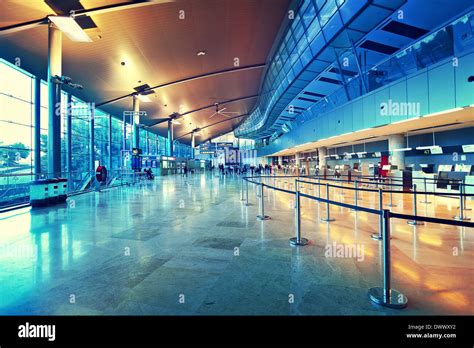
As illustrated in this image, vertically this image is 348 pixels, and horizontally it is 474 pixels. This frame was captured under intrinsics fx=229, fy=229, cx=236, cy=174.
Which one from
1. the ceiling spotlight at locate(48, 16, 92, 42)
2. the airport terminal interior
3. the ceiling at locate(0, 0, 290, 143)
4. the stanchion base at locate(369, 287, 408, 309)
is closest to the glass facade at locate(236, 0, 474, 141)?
the airport terminal interior

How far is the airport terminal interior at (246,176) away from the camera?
236cm

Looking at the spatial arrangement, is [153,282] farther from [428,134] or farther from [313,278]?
[428,134]

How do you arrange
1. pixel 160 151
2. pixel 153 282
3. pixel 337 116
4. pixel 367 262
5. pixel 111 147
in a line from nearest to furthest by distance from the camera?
pixel 153 282, pixel 367 262, pixel 337 116, pixel 111 147, pixel 160 151

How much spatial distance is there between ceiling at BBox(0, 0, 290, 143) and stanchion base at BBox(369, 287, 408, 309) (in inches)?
437

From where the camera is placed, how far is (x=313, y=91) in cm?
1711

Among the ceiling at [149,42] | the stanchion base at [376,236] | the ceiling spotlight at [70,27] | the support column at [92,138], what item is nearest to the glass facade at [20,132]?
the ceiling at [149,42]

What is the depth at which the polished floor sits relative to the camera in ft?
6.84

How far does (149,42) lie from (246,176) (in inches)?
329

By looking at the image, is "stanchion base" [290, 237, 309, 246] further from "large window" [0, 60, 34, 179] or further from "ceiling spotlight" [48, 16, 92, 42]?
"large window" [0, 60, 34, 179]

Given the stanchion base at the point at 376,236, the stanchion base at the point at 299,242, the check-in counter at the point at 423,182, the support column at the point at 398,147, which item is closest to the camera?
the stanchion base at the point at 299,242

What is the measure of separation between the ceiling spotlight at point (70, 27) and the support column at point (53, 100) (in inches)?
19.4

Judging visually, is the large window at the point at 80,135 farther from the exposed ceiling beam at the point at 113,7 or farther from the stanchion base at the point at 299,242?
the stanchion base at the point at 299,242

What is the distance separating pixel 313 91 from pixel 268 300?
17536mm
